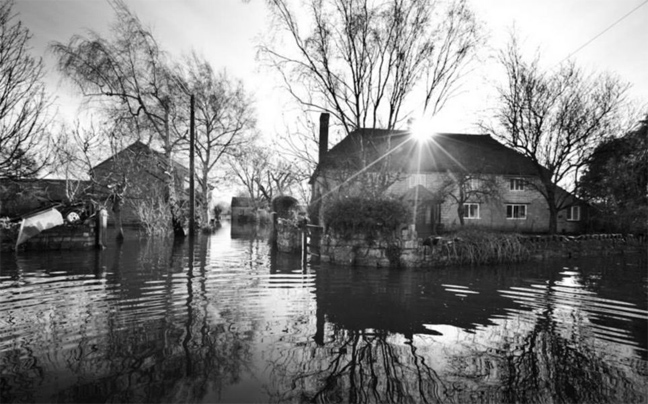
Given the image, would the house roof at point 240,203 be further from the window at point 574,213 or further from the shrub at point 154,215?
the window at point 574,213

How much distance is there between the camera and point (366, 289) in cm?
748

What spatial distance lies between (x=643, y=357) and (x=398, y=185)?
77.7ft

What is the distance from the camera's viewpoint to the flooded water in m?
3.12

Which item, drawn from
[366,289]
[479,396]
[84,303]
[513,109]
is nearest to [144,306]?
[84,303]

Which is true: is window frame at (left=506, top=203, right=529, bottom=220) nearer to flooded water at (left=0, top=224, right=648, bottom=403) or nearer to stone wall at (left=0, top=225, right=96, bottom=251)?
flooded water at (left=0, top=224, right=648, bottom=403)

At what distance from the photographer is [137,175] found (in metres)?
19.0

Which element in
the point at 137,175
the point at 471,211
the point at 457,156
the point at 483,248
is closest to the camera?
the point at 483,248

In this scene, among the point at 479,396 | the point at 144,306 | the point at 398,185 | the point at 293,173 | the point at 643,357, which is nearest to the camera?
the point at 479,396

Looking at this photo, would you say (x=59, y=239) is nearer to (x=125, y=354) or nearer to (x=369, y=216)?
(x=369, y=216)

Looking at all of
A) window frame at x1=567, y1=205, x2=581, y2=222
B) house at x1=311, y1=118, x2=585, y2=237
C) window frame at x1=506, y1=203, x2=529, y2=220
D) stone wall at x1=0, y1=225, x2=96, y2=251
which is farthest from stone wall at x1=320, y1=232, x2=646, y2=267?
window frame at x1=567, y1=205, x2=581, y2=222

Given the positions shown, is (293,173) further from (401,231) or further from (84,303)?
(84,303)

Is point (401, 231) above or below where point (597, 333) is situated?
above

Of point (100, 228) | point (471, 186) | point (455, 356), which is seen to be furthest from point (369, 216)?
point (471, 186)

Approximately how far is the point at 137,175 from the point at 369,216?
14948 mm
